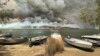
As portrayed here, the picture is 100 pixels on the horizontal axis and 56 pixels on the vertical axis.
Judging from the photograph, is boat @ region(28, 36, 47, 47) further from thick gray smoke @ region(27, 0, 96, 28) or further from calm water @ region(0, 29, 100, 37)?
thick gray smoke @ region(27, 0, 96, 28)

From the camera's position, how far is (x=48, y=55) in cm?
261

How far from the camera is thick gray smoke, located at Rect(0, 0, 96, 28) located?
267 cm

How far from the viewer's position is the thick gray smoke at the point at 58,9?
8.75ft

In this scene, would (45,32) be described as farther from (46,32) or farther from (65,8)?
(65,8)

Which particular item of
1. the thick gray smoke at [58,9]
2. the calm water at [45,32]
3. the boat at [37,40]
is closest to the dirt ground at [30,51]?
the boat at [37,40]

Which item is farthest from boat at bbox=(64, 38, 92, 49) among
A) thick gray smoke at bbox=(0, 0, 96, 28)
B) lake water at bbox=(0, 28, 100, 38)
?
thick gray smoke at bbox=(0, 0, 96, 28)

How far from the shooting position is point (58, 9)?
2.68m

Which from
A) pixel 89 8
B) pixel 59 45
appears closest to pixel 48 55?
pixel 59 45

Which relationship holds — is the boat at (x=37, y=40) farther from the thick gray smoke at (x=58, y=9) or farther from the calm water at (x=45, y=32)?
the thick gray smoke at (x=58, y=9)

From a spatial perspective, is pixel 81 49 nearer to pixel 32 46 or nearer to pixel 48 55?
pixel 48 55

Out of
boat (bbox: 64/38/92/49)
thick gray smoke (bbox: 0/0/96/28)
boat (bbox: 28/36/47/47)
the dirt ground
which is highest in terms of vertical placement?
thick gray smoke (bbox: 0/0/96/28)

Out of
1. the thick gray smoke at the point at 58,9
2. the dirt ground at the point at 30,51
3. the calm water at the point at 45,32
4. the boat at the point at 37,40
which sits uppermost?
the thick gray smoke at the point at 58,9

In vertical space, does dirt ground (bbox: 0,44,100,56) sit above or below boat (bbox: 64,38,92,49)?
below

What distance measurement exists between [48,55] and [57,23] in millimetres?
452
